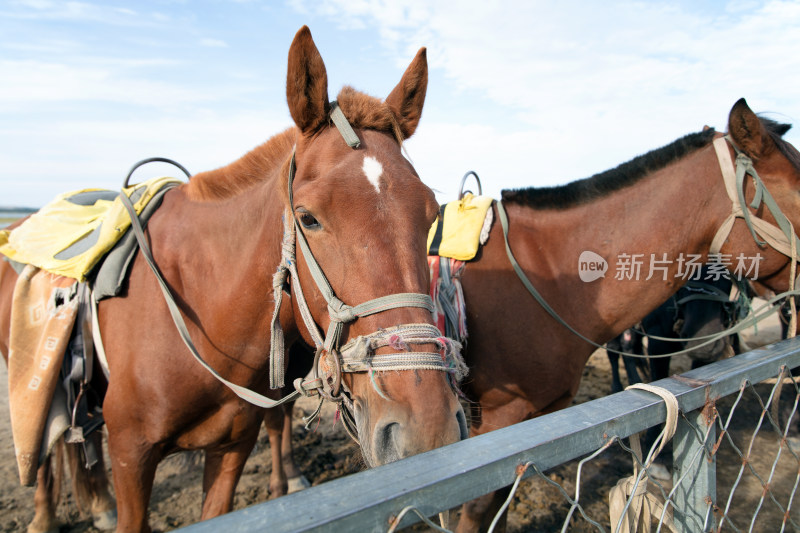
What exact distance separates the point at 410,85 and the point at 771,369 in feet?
5.49

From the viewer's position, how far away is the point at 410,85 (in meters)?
1.88

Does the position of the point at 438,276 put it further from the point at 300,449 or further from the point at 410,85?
the point at 300,449

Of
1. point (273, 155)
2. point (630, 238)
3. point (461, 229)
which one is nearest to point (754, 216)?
point (630, 238)

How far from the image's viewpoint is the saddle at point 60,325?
2.16 metres

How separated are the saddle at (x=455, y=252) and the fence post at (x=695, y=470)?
1.26m

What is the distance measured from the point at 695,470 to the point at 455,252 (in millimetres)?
1661

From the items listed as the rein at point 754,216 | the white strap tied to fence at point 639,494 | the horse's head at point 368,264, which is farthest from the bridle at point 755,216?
the horse's head at point 368,264

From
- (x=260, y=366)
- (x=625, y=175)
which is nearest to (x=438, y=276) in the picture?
(x=260, y=366)

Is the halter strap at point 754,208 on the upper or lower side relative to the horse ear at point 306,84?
lower

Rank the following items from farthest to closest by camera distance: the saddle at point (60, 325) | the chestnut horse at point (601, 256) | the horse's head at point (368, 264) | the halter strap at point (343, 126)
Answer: the chestnut horse at point (601, 256) → the saddle at point (60, 325) → the halter strap at point (343, 126) → the horse's head at point (368, 264)

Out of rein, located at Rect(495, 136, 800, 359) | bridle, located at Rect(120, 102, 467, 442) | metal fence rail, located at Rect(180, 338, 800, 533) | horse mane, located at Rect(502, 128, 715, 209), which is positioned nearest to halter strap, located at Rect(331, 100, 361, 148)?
bridle, located at Rect(120, 102, 467, 442)

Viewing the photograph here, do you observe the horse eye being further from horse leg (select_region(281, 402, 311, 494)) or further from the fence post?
horse leg (select_region(281, 402, 311, 494))

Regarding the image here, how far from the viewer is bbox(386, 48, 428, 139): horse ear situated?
186 centimetres

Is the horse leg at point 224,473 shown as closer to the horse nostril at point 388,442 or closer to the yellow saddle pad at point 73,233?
the yellow saddle pad at point 73,233
